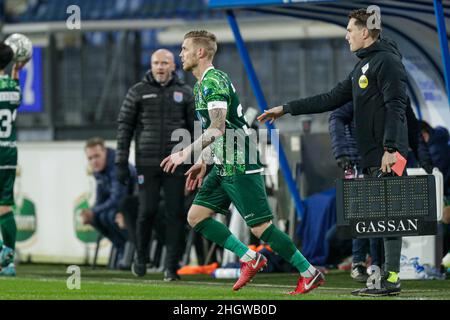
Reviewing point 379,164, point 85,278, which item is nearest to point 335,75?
point 85,278

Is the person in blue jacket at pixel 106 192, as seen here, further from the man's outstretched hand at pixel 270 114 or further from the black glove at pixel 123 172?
the man's outstretched hand at pixel 270 114

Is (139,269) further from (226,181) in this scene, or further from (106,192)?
(226,181)

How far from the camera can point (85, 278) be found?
45.3 feet

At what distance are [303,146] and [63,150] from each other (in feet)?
10.7

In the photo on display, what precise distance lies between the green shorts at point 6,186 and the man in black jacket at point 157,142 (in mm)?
1017

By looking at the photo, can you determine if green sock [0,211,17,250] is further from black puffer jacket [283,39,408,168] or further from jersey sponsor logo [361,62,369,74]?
jersey sponsor logo [361,62,369,74]

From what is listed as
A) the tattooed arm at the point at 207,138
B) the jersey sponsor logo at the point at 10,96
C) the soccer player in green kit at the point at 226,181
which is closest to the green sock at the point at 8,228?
the jersey sponsor logo at the point at 10,96

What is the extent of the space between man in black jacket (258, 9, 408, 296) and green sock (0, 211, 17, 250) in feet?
12.9

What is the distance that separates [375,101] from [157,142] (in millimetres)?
3369

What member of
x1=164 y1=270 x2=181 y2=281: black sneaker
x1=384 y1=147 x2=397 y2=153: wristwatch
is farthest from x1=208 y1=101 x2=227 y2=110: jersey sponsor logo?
x1=164 y1=270 x2=181 y2=281: black sneaker

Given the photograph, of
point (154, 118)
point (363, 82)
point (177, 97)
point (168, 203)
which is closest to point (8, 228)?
point (168, 203)

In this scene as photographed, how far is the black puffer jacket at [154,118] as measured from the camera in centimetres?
1370

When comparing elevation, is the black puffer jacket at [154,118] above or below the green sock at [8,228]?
above

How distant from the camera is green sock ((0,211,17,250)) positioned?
1388cm
